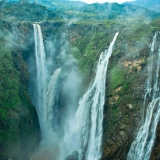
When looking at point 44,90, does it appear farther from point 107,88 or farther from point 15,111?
point 107,88

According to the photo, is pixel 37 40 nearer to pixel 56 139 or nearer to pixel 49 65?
pixel 49 65

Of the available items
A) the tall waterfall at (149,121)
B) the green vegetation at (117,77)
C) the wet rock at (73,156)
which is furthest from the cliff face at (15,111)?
the tall waterfall at (149,121)

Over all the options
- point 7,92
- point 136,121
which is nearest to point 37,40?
point 7,92

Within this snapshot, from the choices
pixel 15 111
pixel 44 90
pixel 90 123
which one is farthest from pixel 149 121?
pixel 44 90

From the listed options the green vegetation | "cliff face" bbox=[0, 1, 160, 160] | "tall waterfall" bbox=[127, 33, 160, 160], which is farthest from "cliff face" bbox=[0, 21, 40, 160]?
"tall waterfall" bbox=[127, 33, 160, 160]

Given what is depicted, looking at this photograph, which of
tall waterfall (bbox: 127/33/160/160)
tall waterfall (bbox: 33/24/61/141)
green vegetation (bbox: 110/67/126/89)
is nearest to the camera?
tall waterfall (bbox: 127/33/160/160)

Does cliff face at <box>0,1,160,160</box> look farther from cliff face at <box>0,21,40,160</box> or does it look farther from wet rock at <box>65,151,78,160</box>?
wet rock at <box>65,151,78,160</box>
